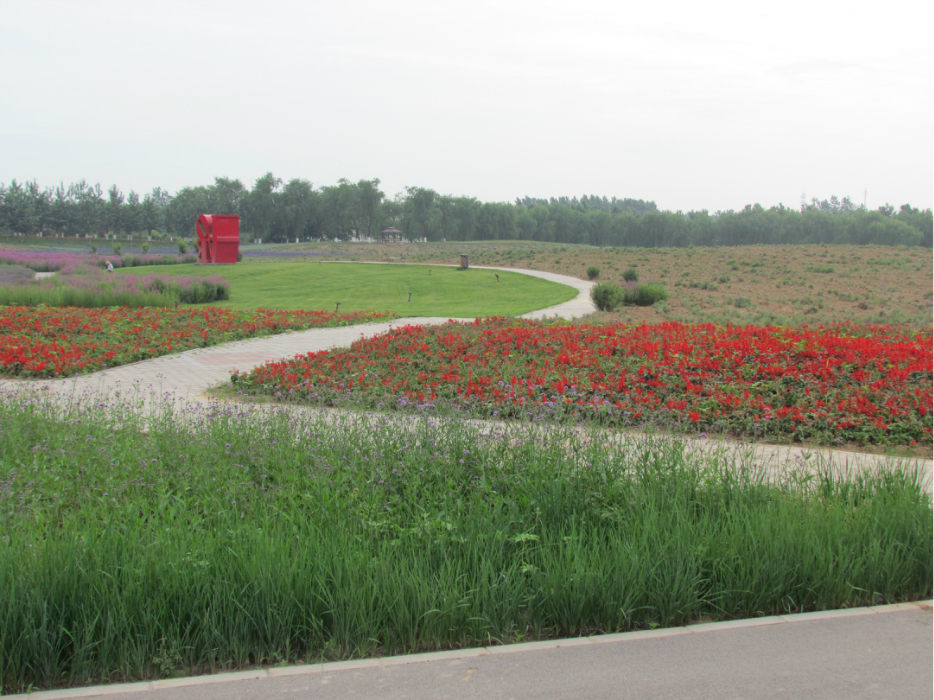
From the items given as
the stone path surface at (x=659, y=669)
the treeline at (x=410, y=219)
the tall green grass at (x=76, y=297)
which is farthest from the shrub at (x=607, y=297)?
the treeline at (x=410, y=219)

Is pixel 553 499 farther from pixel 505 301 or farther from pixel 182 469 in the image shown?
pixel 505 301

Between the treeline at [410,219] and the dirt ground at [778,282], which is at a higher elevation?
the treeline at [410,219]

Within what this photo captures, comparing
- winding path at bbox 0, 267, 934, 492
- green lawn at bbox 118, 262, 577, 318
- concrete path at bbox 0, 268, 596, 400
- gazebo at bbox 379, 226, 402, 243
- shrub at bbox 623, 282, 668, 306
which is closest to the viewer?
winding path at bbox 0, 267, 934, 492

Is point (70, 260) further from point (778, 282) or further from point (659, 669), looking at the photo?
point (659, 669)

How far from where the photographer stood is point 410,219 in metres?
104

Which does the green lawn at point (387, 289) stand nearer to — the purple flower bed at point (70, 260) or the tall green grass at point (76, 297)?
the purple flower bed at point (70, 260)

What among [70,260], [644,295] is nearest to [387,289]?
[644,295]

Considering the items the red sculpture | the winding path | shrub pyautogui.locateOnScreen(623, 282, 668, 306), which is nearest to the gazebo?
the red sculpture

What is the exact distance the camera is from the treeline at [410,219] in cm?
7875

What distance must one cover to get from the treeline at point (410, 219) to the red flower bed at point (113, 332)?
6985 centimetres

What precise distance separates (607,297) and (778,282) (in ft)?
52.5

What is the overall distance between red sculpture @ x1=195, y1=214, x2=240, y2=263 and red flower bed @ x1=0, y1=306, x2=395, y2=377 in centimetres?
2711

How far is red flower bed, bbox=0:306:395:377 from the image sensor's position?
1038 centimetres

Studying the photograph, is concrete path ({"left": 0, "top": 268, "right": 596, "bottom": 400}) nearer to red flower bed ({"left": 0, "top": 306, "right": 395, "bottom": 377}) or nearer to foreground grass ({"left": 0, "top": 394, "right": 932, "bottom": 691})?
red flower bed ({"left": 0, "top": 306, "right": 395, "bottom": 377})
